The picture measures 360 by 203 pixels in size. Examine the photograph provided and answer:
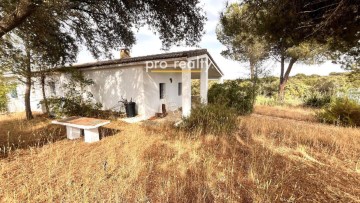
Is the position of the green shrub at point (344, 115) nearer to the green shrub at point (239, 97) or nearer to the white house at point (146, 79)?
the green shrub at point (239, 97)

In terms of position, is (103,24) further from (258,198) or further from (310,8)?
(258,198)

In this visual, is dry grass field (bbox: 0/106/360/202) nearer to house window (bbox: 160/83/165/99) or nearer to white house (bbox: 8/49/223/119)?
white house (bbox: 8/49/223/119)

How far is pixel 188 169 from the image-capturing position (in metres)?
3.99

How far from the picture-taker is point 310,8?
490 centimetres

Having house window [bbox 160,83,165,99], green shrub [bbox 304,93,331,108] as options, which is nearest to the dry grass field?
house window [bbox 160,83,165,99]

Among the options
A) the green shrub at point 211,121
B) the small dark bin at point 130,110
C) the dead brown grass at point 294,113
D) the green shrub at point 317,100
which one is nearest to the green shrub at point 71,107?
the small dark bin at point 130,110

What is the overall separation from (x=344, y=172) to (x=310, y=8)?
4435mm

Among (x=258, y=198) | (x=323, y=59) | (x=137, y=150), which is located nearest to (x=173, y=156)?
(x=137, y=150)

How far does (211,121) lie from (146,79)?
484 cm

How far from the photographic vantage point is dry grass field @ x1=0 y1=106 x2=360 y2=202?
3.05m

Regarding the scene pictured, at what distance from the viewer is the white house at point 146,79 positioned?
8070 millimetres

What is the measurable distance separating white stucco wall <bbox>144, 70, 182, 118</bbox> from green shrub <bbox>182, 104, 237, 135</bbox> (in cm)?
356

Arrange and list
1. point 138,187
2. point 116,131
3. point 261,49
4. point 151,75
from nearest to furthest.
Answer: point 138,187 → point 116,131 → point 151,75 → point 261,49

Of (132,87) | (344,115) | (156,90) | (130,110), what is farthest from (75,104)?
(344,115)
